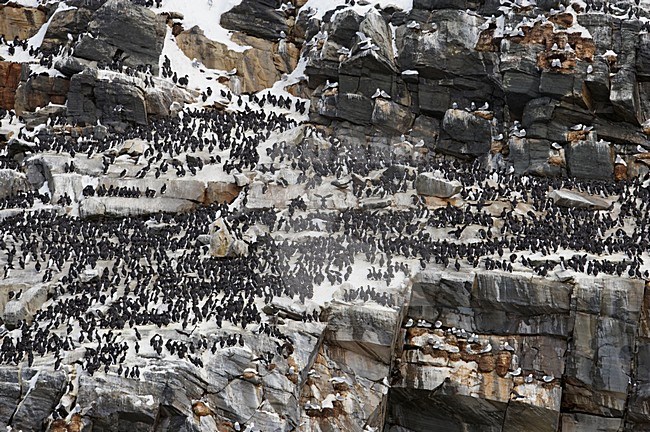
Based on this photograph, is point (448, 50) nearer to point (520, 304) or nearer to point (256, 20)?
point (256, 20)

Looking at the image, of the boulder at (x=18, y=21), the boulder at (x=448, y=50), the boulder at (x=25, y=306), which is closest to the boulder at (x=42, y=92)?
the boulder at (x=18, y=21)

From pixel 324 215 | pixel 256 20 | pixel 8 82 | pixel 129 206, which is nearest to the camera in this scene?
pixel 324 215

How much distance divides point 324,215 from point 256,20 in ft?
88.3

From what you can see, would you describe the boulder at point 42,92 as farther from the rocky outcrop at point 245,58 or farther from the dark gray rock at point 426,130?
the dark gray rock at point 426,130

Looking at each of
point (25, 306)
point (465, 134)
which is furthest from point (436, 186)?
point (25, 306)

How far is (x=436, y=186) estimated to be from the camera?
175 feet

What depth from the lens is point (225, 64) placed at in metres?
71.1

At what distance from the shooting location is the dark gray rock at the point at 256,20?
7294 centimetres

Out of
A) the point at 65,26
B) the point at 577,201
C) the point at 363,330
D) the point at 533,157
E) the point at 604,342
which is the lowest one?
the point at 363,330

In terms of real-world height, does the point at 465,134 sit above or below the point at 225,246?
above

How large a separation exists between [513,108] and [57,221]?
29.7m

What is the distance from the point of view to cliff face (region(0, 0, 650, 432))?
131 feet

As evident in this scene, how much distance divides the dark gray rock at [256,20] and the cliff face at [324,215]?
0.25 metres

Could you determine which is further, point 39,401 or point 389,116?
point 389,116
